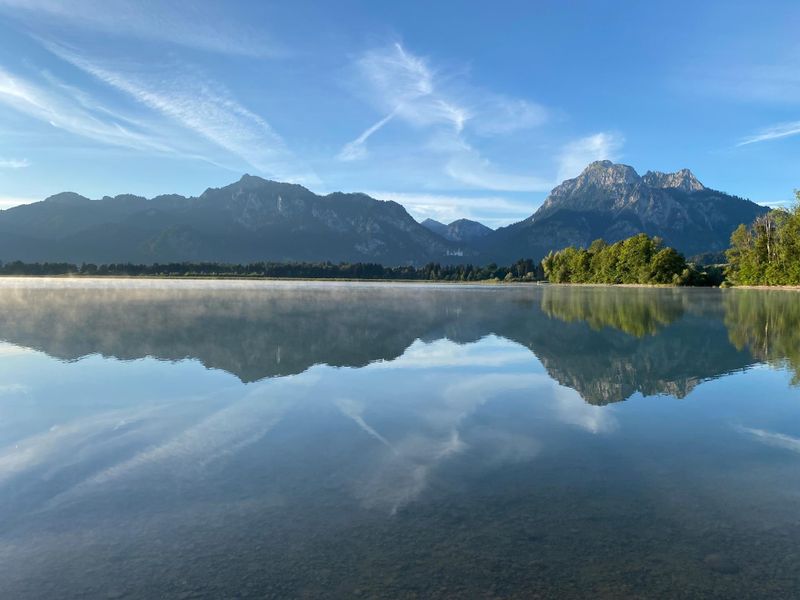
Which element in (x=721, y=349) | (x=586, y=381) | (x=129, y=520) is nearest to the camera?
(x=129, y=520)

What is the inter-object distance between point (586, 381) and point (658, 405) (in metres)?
3.82

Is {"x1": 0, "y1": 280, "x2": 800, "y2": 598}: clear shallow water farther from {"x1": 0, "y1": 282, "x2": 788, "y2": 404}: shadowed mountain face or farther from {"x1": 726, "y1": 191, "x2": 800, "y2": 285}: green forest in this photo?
{"x1": 726, "y1": 191, "x2": 800, "y2": 285}: green forest

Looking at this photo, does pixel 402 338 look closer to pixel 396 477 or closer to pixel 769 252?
pixel 396 477

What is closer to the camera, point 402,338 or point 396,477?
point 396,477

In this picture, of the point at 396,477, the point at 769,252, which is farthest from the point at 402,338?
the point at 769,252

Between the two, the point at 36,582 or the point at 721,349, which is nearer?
the point at 36,582

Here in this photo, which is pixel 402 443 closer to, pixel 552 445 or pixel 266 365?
pixel 552 445

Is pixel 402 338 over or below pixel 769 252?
below

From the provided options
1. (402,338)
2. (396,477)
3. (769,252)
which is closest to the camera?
(396,477)

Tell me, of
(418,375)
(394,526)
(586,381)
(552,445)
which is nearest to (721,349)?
(586,381)

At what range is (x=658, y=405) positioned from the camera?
58.7 feet

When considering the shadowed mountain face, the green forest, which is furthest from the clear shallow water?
the green forest

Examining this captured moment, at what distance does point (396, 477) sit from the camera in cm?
1113

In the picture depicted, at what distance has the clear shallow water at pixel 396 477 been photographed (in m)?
7.38
